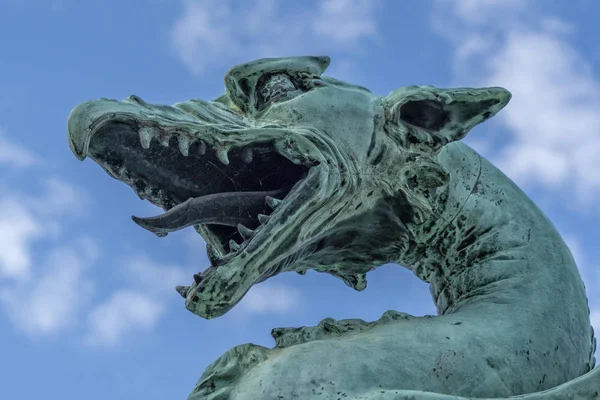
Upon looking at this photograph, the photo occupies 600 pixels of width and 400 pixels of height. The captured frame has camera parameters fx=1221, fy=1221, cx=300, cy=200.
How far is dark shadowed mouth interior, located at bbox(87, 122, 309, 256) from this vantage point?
237 inches

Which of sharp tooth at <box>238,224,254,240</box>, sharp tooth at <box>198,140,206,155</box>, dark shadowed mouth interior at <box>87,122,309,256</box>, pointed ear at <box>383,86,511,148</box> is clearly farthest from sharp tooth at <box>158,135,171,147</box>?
pointed ear at <box>383,86,511,148</box>

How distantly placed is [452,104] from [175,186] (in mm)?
1563

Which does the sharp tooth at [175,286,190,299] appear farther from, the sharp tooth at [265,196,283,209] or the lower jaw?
the sharp tooth at [265,196,283,209]

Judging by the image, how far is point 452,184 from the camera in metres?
6.67

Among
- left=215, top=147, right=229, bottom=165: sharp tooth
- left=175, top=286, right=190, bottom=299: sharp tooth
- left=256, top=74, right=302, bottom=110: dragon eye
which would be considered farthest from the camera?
left=256, top=74, right=302, bottom=110: dragon eye

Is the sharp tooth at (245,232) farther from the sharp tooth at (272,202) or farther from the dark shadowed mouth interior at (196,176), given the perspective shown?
the sharp tooth at (272,202)

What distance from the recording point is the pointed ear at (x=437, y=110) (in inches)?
256

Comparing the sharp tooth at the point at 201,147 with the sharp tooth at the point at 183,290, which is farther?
the sharp tooth at the point at 201,147

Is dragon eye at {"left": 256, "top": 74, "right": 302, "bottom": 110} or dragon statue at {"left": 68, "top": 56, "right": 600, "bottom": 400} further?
dragon eye at {"left": 256, "top": 74, "right": 302, "bottom": 110}

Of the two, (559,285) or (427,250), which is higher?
(427,250)

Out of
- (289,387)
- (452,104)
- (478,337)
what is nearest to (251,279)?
(289,387)

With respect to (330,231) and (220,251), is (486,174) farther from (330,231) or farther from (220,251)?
(220,251)

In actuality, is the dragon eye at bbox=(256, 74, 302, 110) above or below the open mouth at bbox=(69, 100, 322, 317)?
above

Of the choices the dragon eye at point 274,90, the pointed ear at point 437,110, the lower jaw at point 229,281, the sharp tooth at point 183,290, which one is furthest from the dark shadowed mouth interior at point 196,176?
the pointed ear at point 437,110
